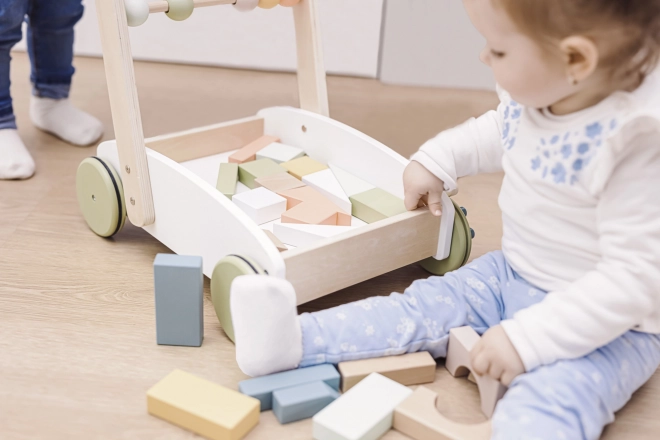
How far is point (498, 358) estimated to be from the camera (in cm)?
67

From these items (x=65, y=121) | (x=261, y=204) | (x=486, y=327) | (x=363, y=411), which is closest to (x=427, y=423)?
(x=363, y=411)

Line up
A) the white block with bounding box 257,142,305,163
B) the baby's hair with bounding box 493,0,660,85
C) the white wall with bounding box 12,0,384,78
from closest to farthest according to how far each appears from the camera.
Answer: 1. the baby's hair with bounding box 493,0,660,85
2. the white block with bounding box 257,142,305,163
3. the white wall with bounding box 12,0,384,78

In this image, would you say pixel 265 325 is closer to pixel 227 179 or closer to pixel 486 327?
pixel 486 327

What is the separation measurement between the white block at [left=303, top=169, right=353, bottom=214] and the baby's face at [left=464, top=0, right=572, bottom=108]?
0.35m

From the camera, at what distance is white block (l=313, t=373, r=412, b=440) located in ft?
2.18

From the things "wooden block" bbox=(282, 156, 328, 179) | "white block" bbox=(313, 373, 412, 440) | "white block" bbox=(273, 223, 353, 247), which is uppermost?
"wooden block" bbox=(282, 156, 328, 179)

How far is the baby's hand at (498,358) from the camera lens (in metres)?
0.67

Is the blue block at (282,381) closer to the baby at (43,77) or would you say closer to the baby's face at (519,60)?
the baby's face at (519,60)

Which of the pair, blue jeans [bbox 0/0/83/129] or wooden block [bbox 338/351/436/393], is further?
blue jeans [bbox 0/0/83/129]

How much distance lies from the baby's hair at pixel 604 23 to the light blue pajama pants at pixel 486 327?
26cm

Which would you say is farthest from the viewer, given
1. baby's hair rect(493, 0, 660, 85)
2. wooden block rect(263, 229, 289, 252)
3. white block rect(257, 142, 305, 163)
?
white block rect(257, 142, 305, 163)

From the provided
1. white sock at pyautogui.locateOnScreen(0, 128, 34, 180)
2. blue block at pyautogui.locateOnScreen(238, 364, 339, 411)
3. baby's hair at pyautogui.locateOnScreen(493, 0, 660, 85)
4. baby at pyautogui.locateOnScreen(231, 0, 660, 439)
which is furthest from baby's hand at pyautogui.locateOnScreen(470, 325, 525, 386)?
white sock at pyautogui.locateOnScreen(0, 128, 34, 180)

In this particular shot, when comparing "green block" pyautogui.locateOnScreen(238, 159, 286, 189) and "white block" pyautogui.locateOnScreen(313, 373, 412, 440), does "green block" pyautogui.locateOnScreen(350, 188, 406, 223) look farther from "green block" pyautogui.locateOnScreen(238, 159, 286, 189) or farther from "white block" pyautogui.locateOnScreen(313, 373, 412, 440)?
"white block" pyautogui.locateOnScreen(313, 373, 412, 440)

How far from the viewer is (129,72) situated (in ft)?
2.89
